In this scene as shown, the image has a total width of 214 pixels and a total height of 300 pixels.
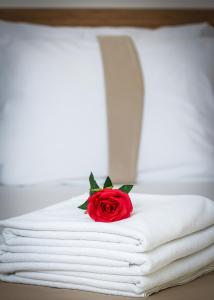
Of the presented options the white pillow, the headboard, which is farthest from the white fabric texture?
the headboard

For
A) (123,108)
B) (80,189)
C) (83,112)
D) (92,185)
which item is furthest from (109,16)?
(92,185)

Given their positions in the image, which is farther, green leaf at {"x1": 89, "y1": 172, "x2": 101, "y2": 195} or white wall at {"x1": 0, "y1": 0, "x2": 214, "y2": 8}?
white wall at {"x1": 0, "y1": 0, "x2": 214, "y2": 8}

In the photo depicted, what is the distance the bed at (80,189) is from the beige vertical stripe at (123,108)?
0.12m

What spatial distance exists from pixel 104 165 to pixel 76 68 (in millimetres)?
322

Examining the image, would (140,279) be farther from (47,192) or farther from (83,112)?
(83,112)

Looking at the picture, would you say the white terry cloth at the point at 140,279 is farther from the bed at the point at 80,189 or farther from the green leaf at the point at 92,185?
the green leaf at the point at 92,185

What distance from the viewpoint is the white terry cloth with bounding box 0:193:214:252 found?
0.90 m

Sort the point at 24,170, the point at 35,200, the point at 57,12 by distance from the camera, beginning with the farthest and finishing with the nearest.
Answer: the point at 57,12
the point at 24,170
the point at 35,200

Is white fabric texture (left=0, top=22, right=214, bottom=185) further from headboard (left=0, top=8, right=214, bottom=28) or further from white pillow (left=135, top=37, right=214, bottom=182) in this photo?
headboard (left=0, top=8, right=214, bottom=28)

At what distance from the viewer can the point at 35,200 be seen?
4.83ft

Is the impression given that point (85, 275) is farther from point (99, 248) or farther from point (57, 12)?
point (57, 12)

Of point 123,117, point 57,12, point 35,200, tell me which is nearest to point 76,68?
point 123,117

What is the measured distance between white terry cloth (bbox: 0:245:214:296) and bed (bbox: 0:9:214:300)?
1 centimetres

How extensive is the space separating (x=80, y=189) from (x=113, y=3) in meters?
1.03
